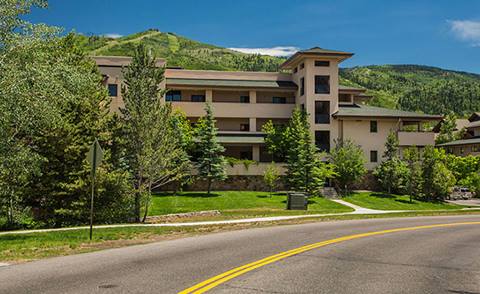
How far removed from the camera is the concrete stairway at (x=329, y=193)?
4312 centimetres

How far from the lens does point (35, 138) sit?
70.9ft

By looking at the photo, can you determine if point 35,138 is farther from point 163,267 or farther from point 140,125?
point 163,267

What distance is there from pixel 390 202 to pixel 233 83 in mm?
21594

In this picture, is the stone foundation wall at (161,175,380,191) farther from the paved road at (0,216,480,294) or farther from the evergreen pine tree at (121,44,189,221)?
the paved road at (0,216,480,294)

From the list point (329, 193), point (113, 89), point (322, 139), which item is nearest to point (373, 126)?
point (322, 139)

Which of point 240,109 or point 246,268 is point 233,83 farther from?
point 246,268

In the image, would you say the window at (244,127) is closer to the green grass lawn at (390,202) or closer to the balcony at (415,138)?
the green grass lawn at (390,202)

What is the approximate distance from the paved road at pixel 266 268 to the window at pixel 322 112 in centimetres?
3553

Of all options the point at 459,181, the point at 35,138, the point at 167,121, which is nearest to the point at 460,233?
the point at 167,121

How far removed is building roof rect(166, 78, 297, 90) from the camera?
50062 mm

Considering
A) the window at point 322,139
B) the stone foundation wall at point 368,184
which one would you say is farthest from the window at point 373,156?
the window at point 322,139

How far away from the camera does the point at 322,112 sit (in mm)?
50594

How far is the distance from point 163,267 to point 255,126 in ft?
141

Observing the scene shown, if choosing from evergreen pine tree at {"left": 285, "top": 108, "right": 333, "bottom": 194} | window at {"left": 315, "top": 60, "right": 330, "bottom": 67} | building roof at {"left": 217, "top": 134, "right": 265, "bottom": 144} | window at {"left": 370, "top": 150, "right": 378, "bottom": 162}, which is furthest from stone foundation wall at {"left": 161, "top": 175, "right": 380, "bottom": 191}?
window at {"left": 315, "top": 60, "right": 330, "bottom": 67}
